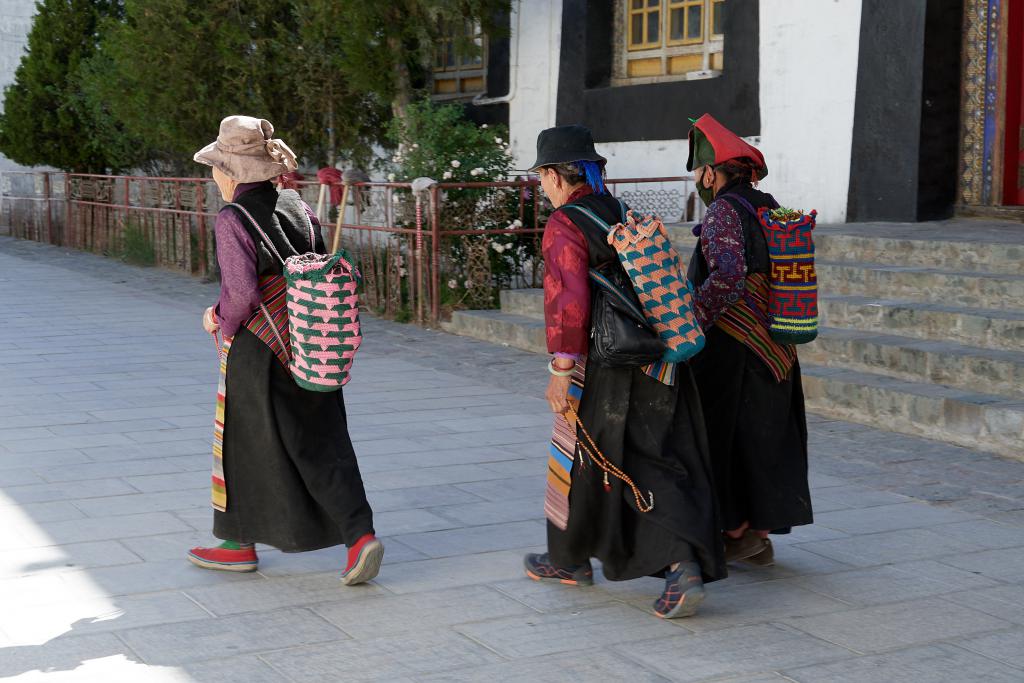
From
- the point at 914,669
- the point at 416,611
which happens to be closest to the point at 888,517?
the point at 914,669

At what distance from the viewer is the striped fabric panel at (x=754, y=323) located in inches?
199

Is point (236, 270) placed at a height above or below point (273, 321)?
above

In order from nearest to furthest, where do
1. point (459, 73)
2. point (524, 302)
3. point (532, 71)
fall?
point (524, 302) → point (532, 71) → point (459, 73)

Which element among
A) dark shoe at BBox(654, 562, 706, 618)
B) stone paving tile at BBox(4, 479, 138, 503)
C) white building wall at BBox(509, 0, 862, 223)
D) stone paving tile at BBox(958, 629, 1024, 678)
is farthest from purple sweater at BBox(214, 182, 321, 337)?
white building wall at BBox(509, 0, 862, 223)

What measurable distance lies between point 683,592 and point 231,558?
1755 mm

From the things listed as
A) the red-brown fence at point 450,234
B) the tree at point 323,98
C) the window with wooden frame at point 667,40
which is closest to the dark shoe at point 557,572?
the red-brown fence at point 450,234

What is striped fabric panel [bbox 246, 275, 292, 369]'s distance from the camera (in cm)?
493

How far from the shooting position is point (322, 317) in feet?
15.5

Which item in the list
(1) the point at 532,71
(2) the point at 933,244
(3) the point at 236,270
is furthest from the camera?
(1) the point at 532,71

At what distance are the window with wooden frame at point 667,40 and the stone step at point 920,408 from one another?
5.37 metres

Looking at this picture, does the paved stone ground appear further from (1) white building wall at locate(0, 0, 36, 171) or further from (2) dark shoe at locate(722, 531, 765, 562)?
(1) white building wall at locate(0, 0, 36, 171)

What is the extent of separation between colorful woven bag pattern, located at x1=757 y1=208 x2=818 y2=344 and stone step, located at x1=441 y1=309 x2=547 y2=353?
5.56 metres

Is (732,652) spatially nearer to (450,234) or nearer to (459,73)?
(450,234)

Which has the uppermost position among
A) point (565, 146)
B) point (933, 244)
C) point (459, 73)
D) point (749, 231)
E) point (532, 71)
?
point (459, 73)
